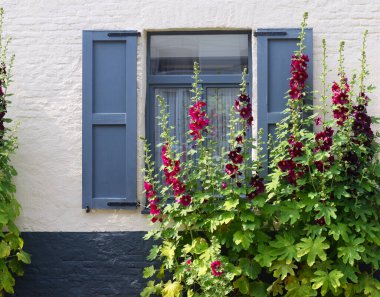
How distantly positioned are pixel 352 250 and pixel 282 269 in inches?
22.6

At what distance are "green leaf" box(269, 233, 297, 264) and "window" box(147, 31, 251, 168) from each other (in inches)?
44.3

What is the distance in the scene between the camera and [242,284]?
620 centimetres

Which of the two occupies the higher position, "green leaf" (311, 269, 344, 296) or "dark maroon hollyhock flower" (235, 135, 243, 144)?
"dark maroon hollyhock flower" (235, 135, 243, 144)

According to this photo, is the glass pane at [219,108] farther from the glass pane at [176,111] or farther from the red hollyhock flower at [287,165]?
the red hollyhock flower at [287,165]

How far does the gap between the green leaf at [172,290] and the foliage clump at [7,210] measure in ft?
3.91

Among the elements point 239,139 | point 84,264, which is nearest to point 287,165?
point 239,139

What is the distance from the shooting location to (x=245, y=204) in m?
6.16

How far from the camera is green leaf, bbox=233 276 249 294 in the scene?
619 cm

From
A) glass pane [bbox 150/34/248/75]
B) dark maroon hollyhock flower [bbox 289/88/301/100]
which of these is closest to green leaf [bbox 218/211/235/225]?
dark maroon hollyhock flower [bbox 289/88/301/100]

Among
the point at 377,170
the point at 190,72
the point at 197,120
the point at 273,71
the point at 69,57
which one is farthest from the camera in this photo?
the point at 190,72

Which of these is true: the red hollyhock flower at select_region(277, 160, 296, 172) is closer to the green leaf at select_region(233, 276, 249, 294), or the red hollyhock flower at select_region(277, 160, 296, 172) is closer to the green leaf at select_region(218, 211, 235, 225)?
the green leaf at select_region(218, 211, 235, 225)

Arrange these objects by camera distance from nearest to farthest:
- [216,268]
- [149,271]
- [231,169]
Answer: [216,268]
[231,169]
[149,271]

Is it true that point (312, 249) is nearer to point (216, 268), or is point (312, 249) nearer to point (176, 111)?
point (216, 268)

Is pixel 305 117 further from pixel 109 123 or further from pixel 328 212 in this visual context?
pixel 109 123
